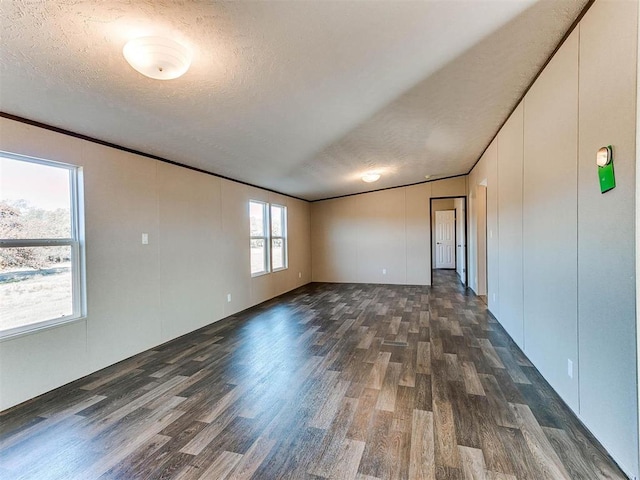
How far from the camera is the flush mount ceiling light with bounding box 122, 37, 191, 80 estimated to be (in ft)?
5.57

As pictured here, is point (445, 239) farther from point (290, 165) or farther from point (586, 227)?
point (586, 227)

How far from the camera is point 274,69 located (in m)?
2.18

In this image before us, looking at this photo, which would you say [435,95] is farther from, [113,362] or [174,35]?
[113,362]

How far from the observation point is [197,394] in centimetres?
258

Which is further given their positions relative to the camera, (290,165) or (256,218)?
(256,218)

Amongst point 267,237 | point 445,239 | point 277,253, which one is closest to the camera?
point 267,237

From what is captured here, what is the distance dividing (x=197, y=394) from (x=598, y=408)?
2.75 metres

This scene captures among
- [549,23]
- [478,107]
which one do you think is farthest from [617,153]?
[478,107]

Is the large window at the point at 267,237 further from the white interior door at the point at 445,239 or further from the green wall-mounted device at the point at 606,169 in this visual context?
the white interior door at the point at 445,239

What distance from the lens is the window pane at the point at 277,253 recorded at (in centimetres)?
676

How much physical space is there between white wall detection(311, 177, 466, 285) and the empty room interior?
2.94 metres

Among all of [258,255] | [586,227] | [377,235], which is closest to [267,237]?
[258,255]

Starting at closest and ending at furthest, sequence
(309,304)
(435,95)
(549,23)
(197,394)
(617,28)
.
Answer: (617,28) < (549,23) < (197,394) < (435,95) < (309,304)

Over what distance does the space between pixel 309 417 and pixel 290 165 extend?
3492 mm
